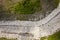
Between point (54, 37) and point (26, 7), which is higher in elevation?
point (26, 7)

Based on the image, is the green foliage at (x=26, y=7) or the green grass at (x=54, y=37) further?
the green foliage at (x=26, y=7)

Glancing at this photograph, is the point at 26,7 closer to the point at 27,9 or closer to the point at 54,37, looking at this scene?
the point at 27,9

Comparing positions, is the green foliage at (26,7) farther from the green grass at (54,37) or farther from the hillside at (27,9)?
the green grass at (54,37)

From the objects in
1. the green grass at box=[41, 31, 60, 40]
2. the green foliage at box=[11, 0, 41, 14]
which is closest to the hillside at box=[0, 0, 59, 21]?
the green foliage at box=[11, 0, 41, 14]

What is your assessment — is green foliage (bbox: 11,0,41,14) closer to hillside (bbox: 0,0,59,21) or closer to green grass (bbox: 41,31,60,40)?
hillside (bbox: 0,0,59,21)

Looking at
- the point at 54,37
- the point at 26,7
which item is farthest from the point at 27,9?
the point at 54,37

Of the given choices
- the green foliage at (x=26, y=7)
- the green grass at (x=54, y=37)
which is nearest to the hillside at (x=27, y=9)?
the green foliage at (x=26, y=7)

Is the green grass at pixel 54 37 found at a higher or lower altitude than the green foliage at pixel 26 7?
lower

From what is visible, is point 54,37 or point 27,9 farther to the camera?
point 27,9
